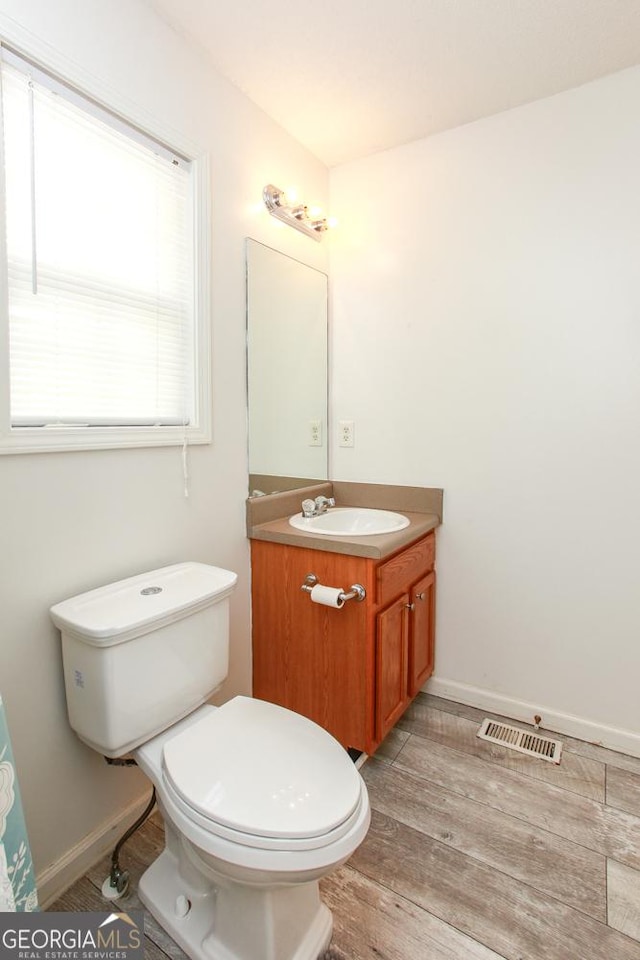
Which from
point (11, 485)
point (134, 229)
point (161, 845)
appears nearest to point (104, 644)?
point (11, 485)

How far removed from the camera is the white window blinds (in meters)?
1.19

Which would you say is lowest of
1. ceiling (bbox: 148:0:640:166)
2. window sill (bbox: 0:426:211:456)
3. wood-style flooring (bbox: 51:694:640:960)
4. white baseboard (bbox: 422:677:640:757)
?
wood-style flooring (bbox: 51:694:640:960)

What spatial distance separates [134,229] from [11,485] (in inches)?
32.4

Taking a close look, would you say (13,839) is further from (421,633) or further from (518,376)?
(518,376)

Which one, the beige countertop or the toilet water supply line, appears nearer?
the toilet water supply line

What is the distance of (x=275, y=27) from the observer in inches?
58.9

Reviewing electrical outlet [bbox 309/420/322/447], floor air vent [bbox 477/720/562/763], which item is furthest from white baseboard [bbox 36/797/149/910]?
electrical outlet [bbox 309/420/322/447]

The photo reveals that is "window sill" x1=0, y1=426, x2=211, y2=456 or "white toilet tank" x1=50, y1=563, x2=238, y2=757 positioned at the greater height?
"window sill" x1=0, y1=426, x2=211, y2=456

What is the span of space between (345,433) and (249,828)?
171 cm

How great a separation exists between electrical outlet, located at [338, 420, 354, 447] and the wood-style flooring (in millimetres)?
1292

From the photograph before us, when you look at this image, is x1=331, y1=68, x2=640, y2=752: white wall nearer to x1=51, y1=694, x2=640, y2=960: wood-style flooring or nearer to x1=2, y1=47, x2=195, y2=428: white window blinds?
x1=51, y1=694, x2=640, y2=960: wood-style flooring

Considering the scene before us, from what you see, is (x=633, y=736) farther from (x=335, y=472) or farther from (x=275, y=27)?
(x=275, y=27)

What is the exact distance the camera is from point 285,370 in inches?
82.6

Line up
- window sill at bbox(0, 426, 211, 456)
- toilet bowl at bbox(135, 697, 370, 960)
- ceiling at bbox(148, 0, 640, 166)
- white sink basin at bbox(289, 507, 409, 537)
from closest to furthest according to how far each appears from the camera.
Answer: toilet bowl at bbox(135, 697, 370, 960)
window sill at bbox(0, 426, 211, 456)
ceiling at bbox(148, 0, 640, 166)
white sink basin at bbox(289, 507, 409, 537)
